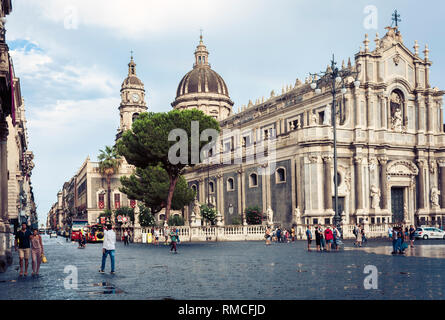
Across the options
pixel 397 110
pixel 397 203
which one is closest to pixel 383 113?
pixel 397 110

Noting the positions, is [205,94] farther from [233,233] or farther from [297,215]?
[297,215]

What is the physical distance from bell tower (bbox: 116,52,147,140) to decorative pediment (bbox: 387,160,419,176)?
52.0m

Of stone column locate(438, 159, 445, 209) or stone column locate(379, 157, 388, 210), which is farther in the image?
stone column locate(438, 159, 445, 209)

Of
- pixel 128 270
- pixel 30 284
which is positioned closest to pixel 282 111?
pixel 128 270

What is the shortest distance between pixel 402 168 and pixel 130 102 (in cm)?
5410

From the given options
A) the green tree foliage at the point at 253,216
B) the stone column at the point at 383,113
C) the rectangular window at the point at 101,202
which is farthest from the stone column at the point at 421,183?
the rectangular window at the point at 101,202

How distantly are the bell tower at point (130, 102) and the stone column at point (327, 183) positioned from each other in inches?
2008

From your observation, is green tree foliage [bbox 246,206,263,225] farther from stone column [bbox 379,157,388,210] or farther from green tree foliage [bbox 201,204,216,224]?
stone column [bbox 379,157,388,210]

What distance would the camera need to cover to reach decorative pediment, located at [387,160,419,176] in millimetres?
48750

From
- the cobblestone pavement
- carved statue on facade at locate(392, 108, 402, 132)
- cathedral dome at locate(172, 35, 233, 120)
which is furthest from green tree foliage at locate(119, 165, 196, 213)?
the cobblestone pavement

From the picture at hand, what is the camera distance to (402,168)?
4941 cm

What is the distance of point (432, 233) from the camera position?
42.7 meters

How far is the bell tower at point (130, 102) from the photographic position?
9125 centimetres
